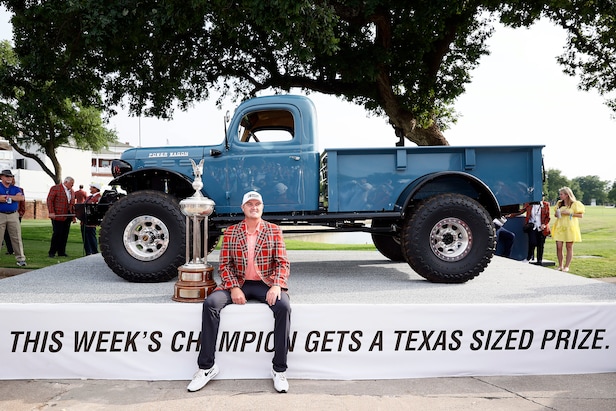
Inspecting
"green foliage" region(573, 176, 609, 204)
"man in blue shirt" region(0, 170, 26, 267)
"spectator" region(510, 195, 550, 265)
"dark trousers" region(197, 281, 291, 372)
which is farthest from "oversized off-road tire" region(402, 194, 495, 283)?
"green foliage" region(573, 176, 609, 204)

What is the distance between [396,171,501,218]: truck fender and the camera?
5.04m

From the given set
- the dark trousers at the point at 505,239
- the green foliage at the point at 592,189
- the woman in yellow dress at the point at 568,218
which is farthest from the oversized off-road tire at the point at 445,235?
the green foliage at the point at 592,189

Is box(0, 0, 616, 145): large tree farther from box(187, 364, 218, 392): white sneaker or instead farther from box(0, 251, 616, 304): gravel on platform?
box(187, 364, 218, 392): white sneaker

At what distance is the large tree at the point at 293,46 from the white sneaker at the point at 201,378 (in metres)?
5.50

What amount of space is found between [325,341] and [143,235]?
8.62 feet

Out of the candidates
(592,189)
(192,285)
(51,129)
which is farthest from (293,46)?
(592,189)

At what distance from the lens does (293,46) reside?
7.56 m

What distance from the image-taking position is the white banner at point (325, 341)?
3.25 meters

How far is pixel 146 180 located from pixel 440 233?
11.2 feet

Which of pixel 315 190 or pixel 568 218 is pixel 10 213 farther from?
pixel 568 218

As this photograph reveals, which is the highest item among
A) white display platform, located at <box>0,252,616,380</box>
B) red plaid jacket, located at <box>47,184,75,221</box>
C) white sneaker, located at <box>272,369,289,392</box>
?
red plaid jacket, located at <box>47,184,75,221</box>

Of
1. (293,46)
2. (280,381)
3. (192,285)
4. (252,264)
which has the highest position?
(293,46)

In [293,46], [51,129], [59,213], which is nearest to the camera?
[293,46]

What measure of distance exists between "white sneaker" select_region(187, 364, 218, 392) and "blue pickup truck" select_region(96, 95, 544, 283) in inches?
79.6
